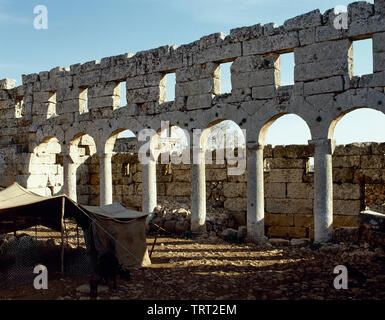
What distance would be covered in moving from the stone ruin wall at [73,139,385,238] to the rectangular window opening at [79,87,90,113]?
3791 millimetres

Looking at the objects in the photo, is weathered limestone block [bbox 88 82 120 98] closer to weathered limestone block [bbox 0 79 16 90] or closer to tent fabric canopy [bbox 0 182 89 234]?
weathered limestone block [bbox 0 79 16 90]

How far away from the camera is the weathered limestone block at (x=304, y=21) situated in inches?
434

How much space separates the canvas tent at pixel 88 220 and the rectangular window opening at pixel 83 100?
6638mm

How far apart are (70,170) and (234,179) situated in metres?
6.39

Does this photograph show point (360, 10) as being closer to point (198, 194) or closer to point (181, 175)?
point (198, 194)

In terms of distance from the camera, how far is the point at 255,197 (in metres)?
11.9

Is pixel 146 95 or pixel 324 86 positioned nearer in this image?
pixel 324 86

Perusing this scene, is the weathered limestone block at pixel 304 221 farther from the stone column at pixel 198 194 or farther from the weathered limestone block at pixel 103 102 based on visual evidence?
the weathered limestone block at pixel 103 102

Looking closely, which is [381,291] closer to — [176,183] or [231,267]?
[231,267]

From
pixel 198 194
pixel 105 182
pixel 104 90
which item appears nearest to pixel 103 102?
pixel 104 90

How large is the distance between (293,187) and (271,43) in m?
5.01

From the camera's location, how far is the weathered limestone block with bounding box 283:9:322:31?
11.0m

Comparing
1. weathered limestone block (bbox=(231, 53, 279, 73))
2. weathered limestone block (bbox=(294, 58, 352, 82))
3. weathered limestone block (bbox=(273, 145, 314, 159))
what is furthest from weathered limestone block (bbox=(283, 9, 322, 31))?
weathered limestone block (bbox=(273, 145, 314, 159))
